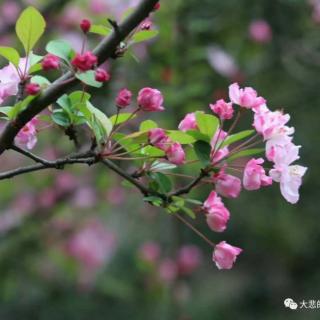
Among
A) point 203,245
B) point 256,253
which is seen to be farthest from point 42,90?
point 256,253

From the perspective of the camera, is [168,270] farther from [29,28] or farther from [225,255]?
[29,28]

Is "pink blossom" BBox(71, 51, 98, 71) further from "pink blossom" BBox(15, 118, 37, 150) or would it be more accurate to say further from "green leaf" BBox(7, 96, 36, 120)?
"pink blossom" BBox(15, 118, 37, 150)

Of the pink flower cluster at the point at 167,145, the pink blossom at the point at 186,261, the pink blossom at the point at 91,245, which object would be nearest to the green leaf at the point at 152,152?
the pink flower cluster at the point at 167,145

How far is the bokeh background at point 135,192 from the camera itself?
272cm

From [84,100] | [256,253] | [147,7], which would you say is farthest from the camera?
[256,253]

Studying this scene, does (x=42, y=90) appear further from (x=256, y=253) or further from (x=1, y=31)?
(x=256, y=253)

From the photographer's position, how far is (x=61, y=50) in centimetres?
91

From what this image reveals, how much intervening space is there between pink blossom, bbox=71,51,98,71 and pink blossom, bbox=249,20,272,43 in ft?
7.03

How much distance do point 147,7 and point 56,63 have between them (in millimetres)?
141

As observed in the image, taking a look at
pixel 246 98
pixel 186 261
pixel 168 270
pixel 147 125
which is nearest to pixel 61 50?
pixel 147 125

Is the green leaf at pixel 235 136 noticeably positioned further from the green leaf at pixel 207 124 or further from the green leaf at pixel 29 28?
the green leaf at pixel 29 28

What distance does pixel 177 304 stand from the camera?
263 cm

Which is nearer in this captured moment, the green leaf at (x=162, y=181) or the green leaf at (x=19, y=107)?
the green leaf at (x=19, y=107)

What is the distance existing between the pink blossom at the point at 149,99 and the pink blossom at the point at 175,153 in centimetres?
6
